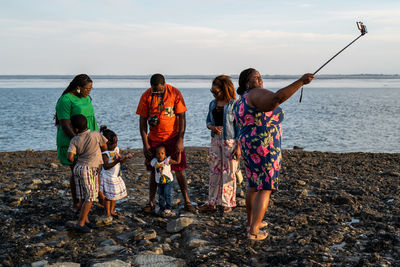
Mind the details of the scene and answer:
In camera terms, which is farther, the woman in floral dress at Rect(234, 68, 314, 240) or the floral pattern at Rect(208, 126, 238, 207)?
the floral pattern at Rect(208, 126, 238, 207)

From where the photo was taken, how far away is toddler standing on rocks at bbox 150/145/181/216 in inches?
215

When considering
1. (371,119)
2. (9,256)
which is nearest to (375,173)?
(9,256)

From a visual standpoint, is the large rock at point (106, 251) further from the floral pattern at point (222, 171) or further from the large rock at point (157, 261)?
the floral pattern at point (222, 171)

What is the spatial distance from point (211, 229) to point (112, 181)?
4.72 ft

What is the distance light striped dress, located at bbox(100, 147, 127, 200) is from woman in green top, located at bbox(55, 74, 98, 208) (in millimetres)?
457

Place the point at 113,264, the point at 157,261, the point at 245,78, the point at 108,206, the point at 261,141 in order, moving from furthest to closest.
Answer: the point at 108,206 → the point at 245,78 → the point at 261,141 → the point at 157,261 → the point at 113,264

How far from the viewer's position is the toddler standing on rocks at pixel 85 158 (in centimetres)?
489

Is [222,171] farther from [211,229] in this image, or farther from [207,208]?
[211,229]

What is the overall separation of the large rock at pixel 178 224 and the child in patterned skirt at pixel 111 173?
81 cm

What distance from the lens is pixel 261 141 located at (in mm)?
4301

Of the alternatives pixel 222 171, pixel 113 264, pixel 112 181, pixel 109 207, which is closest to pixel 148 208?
pixel 109 207

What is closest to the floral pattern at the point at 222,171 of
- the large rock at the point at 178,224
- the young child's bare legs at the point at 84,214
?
the large rock at the point at 178,224

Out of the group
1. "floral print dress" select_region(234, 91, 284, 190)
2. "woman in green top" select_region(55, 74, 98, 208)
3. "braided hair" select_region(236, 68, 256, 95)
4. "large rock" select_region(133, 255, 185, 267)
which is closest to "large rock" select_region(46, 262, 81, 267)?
"large rock" select_region(133, 255, 185, 267)

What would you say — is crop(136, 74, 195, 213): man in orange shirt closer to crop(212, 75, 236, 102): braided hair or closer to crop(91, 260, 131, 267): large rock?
crop(212, 75, 236, 102): braided hair
